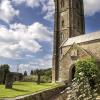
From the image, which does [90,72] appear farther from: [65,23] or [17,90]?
[65,23]

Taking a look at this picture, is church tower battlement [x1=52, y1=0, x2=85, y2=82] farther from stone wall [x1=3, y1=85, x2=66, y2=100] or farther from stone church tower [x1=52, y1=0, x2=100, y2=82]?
stone wall [x1=3, y1=85, x2=66, y2=100]

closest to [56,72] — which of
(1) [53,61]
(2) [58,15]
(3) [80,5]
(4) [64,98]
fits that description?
(1) [53,61]

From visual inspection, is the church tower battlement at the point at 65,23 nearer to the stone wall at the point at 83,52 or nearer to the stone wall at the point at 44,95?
the stone wall at the point at 83,52

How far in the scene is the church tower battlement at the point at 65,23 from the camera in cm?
5734

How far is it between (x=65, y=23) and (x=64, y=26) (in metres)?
0.92

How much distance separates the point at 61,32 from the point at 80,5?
1317 centimetres

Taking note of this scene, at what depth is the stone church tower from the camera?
56.2 metres

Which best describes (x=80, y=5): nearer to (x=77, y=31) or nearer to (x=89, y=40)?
(x=77, y=31)

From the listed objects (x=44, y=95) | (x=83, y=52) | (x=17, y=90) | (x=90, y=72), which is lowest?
(x=44, y=95)

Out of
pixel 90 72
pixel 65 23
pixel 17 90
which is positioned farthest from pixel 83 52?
pixel 90 72

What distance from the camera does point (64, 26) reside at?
59406mm

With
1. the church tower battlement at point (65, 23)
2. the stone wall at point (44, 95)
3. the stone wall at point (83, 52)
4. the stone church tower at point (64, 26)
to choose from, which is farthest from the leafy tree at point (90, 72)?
the church tower battlement at point (65, 23)

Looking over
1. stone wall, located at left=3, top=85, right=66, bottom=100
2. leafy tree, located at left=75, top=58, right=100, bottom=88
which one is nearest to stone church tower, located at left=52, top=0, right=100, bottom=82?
stone wall, located at left=3, top=85, right=66, bottom=100

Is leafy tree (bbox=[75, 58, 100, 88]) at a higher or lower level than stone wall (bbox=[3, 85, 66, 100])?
higher
